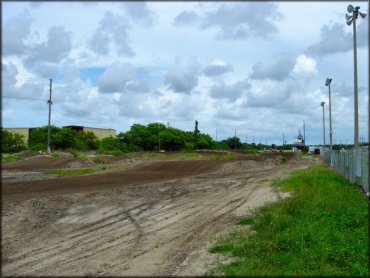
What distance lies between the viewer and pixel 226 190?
23.2m

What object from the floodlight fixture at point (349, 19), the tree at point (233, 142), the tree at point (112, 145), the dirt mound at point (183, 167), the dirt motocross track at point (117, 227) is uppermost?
the floodlight fixture at point (349, 19)

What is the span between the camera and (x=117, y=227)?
12.7m

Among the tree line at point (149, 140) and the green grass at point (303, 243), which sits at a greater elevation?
the tree line at point (149, 140)

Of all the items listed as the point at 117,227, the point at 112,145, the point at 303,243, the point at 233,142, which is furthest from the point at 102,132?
the point at 303,243

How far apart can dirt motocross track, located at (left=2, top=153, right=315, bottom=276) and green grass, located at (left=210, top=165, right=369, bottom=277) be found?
0.72 metres

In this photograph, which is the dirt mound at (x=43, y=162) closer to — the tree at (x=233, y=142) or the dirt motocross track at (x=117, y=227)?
the dirt motocross track at (x=117, y=227)

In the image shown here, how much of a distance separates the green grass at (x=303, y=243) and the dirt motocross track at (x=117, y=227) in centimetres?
72

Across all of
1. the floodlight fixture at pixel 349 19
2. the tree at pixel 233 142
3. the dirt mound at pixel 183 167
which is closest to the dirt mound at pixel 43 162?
the dirt mound at pixel 183 167

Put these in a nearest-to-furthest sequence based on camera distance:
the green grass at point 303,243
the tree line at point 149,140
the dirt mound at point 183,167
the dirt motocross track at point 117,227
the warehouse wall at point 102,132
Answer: the green grass at point 303,243 < the dirt motocross track at point 117,227 < the dirt mound at point 183,167 < the tree line at point 149,140 < the warehouse wall at point 102,132

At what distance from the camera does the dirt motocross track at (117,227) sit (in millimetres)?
8711

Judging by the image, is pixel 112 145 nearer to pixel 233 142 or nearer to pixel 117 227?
pixel 233 142

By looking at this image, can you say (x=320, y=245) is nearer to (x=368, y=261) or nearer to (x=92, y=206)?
(x=368, y=261)

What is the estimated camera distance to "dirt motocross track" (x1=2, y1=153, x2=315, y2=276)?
8711 millimetres

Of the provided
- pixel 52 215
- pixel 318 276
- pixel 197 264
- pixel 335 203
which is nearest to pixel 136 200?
pixel 52 215
